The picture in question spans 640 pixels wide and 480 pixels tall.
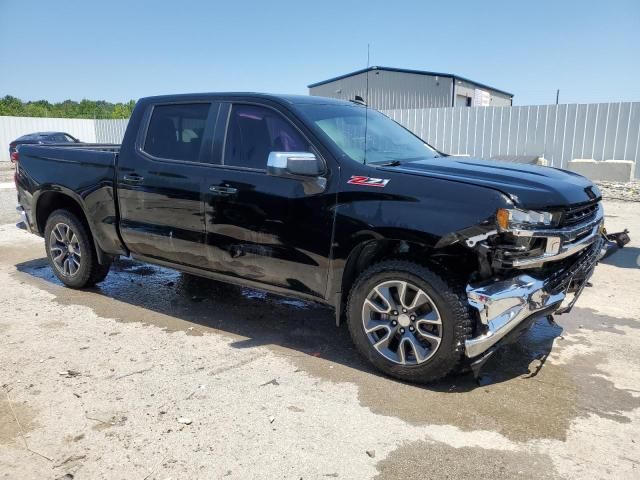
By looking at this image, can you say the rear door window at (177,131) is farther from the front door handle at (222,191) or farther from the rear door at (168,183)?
the front door handle at (222,191)

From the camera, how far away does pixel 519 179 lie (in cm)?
347

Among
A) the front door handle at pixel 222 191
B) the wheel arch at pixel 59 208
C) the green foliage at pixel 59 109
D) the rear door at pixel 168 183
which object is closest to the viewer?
the front door handle at pixel 222 191

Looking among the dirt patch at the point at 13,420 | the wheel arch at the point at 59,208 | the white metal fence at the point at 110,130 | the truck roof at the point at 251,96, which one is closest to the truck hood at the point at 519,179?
the truck roof at the point at 251,96

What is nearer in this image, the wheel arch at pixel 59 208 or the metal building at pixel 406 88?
the wheel arch at pixel 59 208

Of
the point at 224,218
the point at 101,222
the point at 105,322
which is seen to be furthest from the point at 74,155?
the point at 224,218

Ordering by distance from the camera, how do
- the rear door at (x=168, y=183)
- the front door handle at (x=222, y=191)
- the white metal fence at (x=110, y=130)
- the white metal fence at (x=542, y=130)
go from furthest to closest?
the white metal fence at (x=110, y=130) < the white metal fence at (x=542, y=130) < the rear door at (x=168, y=183) < the front door handle at (x=222, y=191)

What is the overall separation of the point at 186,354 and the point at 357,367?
133 cm

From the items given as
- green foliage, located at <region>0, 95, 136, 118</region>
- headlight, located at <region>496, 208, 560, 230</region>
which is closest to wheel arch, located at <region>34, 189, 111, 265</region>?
headlight, located at <region>496, 208, 560, 230</region>

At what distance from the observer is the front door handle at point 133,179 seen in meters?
4.82

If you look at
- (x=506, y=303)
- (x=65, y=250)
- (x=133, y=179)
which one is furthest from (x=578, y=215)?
(x=65, y=250)

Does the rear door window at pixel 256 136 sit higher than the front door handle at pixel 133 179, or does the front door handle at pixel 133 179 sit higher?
the rear door window at pixel 256 136

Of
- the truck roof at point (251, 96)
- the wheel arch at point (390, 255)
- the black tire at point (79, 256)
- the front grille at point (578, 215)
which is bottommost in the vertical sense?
the black tire at point (79, 256)

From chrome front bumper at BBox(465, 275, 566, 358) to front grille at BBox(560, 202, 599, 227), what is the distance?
17.2 inches

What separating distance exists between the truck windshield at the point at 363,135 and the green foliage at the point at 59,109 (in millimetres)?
44044
